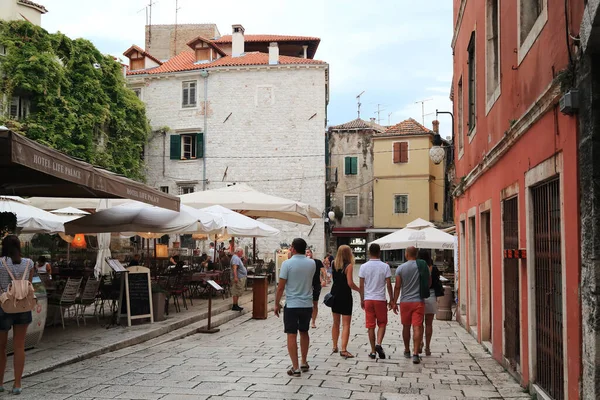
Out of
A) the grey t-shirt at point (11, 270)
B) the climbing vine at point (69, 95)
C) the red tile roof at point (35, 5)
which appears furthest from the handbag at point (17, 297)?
the red tile roof at point (35, 5)

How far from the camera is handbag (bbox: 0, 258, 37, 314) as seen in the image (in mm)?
6500

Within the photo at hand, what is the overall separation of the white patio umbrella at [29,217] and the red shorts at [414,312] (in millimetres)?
9094

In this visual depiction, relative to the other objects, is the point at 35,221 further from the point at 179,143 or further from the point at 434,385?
the point at 179,143

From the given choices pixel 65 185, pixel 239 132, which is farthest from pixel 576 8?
pixel 239 132

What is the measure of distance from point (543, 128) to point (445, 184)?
40.3m

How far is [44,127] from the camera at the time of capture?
1094 inches

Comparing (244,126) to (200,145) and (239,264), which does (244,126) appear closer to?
(200,145)

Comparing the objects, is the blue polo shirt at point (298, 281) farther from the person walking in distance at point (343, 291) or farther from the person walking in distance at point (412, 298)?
the person walking in distance at point (412, 298)

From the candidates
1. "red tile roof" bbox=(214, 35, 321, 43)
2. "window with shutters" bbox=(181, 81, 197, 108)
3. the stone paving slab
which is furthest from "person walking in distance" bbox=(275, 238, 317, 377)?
"red tile roof" bbox=(214, 35, 321, 43)

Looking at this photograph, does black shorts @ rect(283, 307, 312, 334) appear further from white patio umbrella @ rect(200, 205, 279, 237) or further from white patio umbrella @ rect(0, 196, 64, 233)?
white patio umbrella @ rect(0, 196, 64, 233)

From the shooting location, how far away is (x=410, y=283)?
9031mm

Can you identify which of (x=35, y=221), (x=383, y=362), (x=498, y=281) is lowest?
(x=383, y=362)

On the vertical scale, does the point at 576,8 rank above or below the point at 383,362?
above

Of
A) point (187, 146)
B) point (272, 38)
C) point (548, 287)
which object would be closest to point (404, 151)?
point (272, 38)
